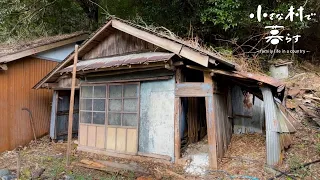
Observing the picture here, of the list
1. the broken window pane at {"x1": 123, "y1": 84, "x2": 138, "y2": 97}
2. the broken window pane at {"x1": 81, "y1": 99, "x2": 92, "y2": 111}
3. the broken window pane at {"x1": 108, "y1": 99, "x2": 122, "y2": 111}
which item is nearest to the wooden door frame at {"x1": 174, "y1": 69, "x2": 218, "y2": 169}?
the broken window pane at {"x1": 123, "y1": 84, "x2": 138, "y2": 97}

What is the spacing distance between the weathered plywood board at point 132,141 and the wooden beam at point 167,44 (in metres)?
2.46

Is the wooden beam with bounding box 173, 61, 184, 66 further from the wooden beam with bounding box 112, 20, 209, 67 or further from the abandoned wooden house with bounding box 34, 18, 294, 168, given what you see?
the wooden beam with bounding box 112, 20, 209, 67

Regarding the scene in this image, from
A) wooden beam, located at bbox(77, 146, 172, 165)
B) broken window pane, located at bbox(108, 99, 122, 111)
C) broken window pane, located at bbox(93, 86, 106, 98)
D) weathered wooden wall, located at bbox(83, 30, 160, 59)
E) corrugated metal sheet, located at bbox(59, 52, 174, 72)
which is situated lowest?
wooden beam, located at bbox(77, 146, 172, 165)

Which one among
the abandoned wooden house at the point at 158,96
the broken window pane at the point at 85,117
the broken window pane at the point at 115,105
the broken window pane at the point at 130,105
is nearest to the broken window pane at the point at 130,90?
the abandoned wooden house at the point at 158,96

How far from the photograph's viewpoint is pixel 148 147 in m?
6.95

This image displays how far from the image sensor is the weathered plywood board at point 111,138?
7.53 meters

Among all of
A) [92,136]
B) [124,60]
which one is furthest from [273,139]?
[92,136]

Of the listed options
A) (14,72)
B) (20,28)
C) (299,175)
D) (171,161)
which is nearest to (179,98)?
(171,161)

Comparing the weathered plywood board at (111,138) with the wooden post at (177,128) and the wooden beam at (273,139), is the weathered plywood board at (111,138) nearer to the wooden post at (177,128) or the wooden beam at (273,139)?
the wooden post at (177,128)

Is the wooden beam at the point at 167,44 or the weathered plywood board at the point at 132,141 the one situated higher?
the wooden beam at the point at 167,44

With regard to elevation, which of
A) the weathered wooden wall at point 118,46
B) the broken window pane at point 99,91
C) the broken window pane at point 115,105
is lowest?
the broken window pane at point 115,105

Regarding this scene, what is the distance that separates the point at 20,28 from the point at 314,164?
14.7m

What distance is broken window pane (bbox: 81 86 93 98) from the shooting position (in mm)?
8258

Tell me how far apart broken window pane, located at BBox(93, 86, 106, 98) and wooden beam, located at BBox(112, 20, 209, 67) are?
1.91 metres
